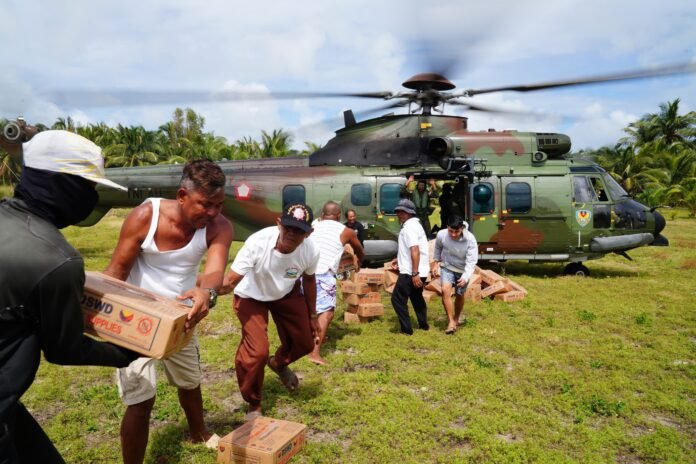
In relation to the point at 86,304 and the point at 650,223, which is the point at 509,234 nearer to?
the point at 650,223

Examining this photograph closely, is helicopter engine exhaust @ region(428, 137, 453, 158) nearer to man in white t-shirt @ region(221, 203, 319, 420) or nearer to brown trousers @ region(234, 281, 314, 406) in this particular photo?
man in white t-shirt @ region(221, 203, 319, 420)

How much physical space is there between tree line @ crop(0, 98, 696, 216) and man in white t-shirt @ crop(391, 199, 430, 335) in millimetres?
24197

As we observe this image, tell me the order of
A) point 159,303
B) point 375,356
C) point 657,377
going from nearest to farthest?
point 159,303, point 657,377, point 375,356

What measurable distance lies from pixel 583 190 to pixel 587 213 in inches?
20.4

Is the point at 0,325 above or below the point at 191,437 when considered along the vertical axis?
above

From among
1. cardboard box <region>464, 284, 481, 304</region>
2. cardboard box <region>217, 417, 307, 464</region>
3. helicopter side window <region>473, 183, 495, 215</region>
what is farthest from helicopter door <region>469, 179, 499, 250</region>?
cardboard box <region>217, 417, 307, 464</region>

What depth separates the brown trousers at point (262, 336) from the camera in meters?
4.17

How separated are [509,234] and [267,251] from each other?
8.17 meters

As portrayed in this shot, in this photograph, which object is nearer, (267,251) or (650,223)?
(267,251)

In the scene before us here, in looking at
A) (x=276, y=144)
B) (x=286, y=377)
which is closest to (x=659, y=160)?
(x=276, y=144)

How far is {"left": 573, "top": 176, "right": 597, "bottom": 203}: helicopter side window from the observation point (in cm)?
1120

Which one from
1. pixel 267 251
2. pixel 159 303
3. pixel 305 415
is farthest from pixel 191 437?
pixel 159 303

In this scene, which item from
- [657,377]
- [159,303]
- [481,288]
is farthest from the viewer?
[481,288]

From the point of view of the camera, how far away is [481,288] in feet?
30.8
